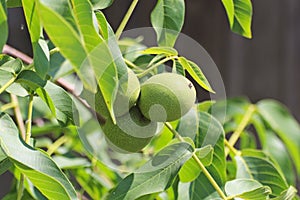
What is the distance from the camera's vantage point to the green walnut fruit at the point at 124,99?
44 centimetres

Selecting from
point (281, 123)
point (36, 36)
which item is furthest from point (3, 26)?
point (281, 123)

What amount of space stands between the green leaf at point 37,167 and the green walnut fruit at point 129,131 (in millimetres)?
53

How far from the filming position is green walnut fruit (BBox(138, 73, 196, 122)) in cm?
45

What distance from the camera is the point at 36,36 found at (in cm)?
42

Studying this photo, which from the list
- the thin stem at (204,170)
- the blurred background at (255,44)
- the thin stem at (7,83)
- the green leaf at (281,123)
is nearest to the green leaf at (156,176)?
the thin stem at (204,170)

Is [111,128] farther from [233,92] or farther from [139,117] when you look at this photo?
[233,92]

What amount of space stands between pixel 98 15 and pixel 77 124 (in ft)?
0.34

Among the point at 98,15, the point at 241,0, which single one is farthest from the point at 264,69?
the point at 98,15

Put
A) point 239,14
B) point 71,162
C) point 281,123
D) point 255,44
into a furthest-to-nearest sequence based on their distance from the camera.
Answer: point 255,44
point 281,123
point 71,162
point 239,14

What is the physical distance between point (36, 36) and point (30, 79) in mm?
40

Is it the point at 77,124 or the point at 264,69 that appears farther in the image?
the point at 264,69

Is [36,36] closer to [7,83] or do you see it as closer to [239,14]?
[7,83]

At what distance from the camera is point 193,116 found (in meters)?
0.56

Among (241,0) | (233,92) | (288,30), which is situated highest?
(241,0)
